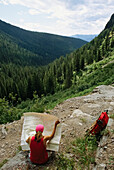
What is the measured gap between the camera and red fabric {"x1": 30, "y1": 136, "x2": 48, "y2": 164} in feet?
10.3

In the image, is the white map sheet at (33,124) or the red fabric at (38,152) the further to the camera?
the white map sheet at (33,124)

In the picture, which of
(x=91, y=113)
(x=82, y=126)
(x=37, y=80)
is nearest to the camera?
(x=82, y=126)

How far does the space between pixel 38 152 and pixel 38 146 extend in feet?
0.66

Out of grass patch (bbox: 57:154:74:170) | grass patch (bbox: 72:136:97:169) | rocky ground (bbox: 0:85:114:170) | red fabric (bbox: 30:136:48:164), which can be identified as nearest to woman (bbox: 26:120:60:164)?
red fabric (bbox: 30:136:48:164)

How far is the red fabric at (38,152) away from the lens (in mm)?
3150

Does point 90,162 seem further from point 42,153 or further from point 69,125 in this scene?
point 69,125

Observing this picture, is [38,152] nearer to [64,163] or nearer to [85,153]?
[64,163]

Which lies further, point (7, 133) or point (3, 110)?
point (3, 110)

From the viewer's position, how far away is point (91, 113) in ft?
23.4

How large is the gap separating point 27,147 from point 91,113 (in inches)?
190

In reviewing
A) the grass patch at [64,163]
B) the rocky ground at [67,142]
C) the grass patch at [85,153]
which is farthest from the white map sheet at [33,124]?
the grass patch at [85,153]

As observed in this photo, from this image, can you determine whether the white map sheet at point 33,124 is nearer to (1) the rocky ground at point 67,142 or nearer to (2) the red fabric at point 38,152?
(2) the red fabric at point 38,152

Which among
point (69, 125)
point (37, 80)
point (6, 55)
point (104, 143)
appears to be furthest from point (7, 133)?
point (6, 55)

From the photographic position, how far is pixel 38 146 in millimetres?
3146
